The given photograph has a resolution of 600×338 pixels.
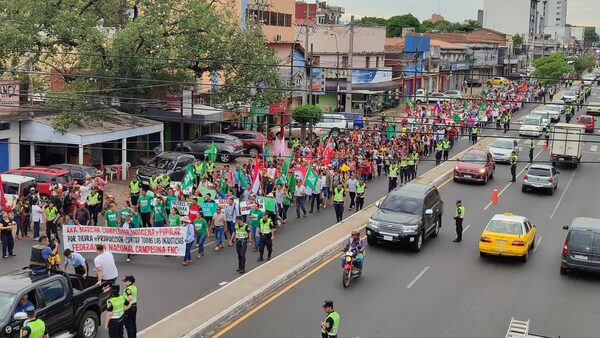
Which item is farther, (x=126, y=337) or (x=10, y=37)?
(x=10, y=37)

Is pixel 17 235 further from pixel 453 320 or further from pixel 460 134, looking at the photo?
pixel 460 134

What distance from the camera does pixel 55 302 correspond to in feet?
42.3

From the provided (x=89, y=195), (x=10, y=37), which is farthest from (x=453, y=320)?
(x=10, y=37)

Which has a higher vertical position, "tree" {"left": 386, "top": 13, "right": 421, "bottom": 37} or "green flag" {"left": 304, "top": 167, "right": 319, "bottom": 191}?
"tree" {"left": 386, "top": 13, "right": 421, "bottom": 37}

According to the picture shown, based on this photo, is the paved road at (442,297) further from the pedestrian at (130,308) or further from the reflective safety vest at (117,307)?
the reflective safety vest at (117,307)

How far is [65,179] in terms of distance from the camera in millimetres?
26672

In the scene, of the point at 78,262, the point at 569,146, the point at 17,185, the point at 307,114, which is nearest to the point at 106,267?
the point at 78,262

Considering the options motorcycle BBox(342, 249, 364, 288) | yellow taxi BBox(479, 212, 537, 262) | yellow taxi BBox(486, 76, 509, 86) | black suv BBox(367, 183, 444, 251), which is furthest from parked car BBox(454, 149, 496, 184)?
yellow taxi BBox(486, 76, 509, 86)

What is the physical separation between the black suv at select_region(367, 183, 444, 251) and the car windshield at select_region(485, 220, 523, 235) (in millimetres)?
1911

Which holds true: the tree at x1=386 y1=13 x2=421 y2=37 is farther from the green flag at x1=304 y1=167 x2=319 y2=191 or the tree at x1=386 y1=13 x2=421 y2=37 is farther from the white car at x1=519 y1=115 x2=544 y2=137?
the green flag at x1=304 y1=167 x2=319 y2=191

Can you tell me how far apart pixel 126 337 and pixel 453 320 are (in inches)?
276

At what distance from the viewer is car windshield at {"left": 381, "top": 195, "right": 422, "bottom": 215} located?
22188mm

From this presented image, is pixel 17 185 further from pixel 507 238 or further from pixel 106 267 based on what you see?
pixel 507 238

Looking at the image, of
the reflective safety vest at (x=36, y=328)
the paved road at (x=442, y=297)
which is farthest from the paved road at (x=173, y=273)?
the reflective safety vest at (x=36, y=328)
